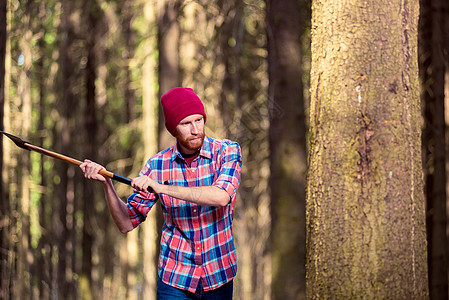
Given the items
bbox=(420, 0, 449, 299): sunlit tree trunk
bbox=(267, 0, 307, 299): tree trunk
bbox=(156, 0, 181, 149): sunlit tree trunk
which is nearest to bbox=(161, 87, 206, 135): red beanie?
bbox=(267, 0, 307, 299): tree trunk

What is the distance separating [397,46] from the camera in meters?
3.18

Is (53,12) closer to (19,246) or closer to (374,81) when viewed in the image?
(19,246)

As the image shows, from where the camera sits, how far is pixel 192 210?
11.1 feet

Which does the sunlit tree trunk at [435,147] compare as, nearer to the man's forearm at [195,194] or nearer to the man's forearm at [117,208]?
the man's forearm at [195,194]

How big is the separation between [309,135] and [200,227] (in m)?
0.83

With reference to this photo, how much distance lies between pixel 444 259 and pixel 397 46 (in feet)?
12.8

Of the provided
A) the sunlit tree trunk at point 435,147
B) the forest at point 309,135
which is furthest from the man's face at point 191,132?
the sunlit tree trunk at point 435,147

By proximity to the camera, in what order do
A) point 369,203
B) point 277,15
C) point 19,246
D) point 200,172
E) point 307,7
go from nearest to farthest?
point 369,203 < point 200,172 < point 277,15 < point 307,7 < point 19,246

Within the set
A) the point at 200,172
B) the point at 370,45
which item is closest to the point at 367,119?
the point at 370,45

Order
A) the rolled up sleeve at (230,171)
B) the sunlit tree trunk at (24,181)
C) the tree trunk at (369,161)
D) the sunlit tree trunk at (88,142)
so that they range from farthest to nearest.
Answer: the sunlit tree trunk at (24,181) < the sunlit tree trunk at (88,142) < the rolled up sleeve at (230,171) < the tree trunk at (369,161)

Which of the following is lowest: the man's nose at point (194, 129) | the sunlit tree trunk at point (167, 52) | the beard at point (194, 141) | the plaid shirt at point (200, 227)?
the plaid shirt at point (200, 227)

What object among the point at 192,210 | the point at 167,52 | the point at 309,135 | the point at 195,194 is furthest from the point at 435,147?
the point at 195,194

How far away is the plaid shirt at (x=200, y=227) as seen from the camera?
3359mm

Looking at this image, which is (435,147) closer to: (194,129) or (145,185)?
(194,129)
